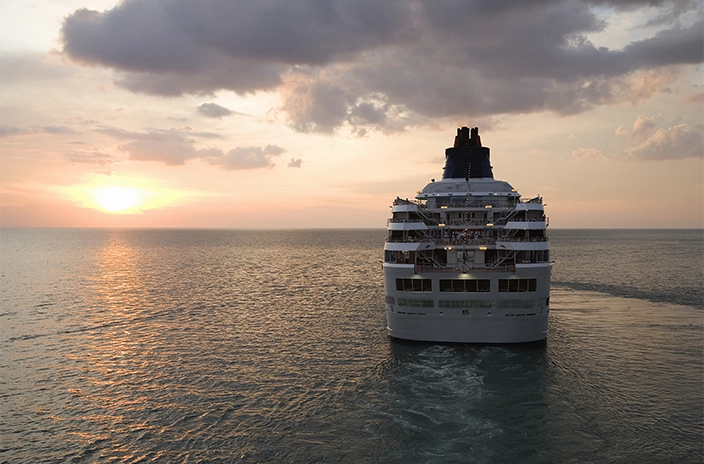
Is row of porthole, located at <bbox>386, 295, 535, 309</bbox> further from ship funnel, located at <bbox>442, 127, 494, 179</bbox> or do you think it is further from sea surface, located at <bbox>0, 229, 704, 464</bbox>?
ship funnel, located at <bbox>442, 127, 494, 179</bbox>

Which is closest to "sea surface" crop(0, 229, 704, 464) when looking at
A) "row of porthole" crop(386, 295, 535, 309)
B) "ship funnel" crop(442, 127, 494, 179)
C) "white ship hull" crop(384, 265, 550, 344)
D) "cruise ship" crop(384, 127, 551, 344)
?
"white ship hull" crop(384, 265, 550, 344)

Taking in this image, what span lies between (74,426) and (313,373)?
54.9ft

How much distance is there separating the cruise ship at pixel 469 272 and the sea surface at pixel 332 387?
2150 mm

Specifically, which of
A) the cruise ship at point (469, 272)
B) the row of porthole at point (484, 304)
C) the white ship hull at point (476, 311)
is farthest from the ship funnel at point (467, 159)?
the row of porthole at point (484, 304)

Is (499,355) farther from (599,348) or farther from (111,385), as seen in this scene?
(111,385)

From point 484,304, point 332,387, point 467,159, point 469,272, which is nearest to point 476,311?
point 484,304

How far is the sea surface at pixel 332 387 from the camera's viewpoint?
2497 cm

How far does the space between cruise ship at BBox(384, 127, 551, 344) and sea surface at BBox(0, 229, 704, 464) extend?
2.15 m

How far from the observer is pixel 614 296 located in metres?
71.1

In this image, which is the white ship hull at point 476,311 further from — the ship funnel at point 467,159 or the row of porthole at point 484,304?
the ship funnel at point 467,159

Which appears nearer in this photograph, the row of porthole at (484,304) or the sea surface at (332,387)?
the sea surface at (332,387)

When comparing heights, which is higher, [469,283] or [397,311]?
[469,283]

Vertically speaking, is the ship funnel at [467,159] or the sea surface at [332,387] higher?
the ship funnel at [467,159]

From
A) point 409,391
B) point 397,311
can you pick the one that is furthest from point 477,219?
point 409,391
